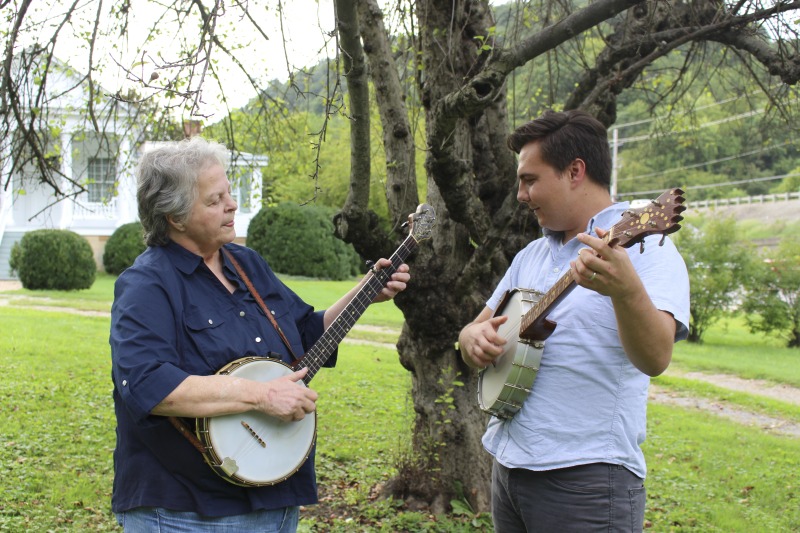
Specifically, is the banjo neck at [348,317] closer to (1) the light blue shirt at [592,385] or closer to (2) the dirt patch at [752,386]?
(1) the light blue shirt at [592,385]

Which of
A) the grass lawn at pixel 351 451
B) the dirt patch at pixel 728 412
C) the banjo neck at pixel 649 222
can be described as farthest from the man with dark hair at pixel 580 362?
the dirt patch at pixel 728 412

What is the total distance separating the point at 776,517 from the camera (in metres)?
5.62

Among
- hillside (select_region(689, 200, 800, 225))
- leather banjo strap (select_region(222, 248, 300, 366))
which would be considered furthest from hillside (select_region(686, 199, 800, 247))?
leather banjo strap (select_region(222, 248, 300, 366))

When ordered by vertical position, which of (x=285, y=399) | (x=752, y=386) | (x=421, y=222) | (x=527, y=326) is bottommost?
(x=752, y=386)

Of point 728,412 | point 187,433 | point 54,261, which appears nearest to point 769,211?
point 54,261

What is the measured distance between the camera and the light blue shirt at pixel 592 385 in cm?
231

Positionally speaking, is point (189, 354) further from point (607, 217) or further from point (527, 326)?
point (607, 217)

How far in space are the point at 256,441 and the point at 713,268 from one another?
13.8 m

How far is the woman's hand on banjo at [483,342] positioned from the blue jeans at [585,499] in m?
0.39

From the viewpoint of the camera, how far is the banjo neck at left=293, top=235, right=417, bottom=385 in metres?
2.85

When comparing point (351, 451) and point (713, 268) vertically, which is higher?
point (713, 268)

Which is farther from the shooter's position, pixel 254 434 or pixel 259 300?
pixel 259 300

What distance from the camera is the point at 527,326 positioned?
2361 millimetres

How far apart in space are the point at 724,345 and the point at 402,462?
1156cm
